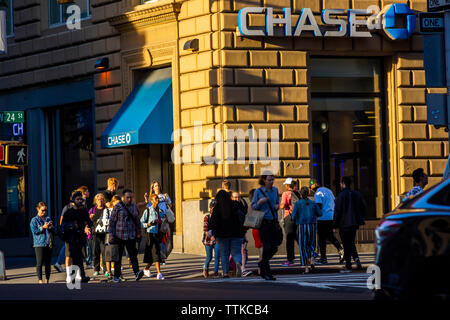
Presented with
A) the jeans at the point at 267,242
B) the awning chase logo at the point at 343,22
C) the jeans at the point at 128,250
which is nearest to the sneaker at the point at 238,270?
the jeans at the point at 267,242

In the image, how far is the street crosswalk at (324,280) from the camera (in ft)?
54.5

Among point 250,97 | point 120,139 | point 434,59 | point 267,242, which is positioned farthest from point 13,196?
point 434,59

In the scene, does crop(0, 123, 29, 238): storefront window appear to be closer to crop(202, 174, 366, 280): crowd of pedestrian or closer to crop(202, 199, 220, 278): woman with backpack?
crop(202, 174, 366, 280): crowd of pedestrian

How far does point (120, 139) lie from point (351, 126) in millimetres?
5650

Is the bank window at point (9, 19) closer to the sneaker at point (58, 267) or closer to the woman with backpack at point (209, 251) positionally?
the sneaker at point (58, 267)

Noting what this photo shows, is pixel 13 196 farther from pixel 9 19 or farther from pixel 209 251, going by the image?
pixel 209 251

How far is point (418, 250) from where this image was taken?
28.1 feet

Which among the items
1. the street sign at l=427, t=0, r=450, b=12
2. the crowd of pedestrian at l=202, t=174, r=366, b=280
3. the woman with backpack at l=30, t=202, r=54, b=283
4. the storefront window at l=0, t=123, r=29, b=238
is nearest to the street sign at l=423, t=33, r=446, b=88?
the street sign at l=427, t=0, r=450, b=12

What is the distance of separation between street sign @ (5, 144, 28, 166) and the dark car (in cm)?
1361

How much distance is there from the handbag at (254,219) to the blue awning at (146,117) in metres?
→ 7.32

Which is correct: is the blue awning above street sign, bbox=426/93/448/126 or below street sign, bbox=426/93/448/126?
above

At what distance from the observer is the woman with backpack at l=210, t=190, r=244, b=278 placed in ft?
62.1
